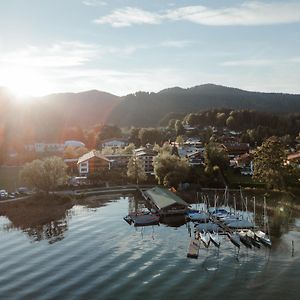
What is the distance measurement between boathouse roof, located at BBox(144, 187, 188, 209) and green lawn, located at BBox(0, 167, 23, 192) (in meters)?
24.9

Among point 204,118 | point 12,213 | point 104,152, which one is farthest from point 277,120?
point 12,213

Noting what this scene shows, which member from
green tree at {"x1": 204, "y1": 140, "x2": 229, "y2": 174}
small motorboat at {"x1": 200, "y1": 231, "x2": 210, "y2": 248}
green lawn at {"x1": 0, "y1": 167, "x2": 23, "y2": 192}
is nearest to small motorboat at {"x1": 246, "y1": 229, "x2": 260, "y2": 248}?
small motorboat at {"x1": 200, "y1": 231, "x2": 210, "y2": 248}

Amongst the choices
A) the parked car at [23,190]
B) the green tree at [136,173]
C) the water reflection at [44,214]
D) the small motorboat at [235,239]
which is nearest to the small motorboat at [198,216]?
the small motorboat at [235,239]

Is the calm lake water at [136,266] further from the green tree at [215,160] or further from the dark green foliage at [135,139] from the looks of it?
the dark green foliage at [135,139]

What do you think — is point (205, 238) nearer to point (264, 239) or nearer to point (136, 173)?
point (264, 239)

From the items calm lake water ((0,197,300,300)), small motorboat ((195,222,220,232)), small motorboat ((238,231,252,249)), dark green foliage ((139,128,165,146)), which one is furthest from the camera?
dark green foliage ((139,128,165,146))

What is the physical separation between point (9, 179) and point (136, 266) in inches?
2208

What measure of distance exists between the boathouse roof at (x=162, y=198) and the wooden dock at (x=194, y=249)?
15.8 meters

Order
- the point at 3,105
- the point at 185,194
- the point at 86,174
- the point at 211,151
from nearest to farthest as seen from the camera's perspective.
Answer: the point at 185,194 → the point at 211,151 → the point at 86,174 → the point at 3,105

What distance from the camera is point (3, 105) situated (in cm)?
16288

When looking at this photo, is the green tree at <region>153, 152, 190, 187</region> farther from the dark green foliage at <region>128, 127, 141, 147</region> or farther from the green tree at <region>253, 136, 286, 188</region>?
the dark green foliage at <region>128, 127, 141, 147</region>

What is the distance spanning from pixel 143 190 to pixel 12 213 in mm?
24756

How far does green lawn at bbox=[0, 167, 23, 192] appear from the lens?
76.4 meters

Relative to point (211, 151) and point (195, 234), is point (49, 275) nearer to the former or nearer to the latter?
point (195, 234)
